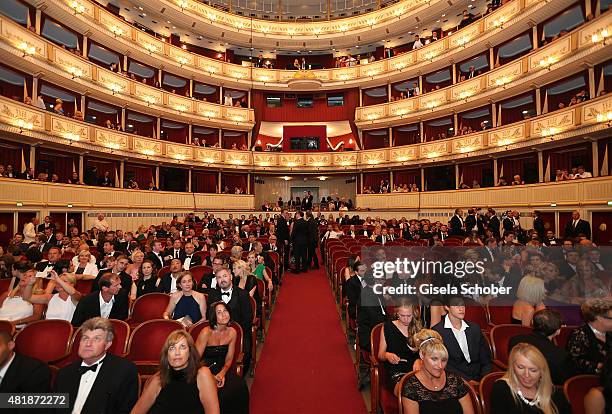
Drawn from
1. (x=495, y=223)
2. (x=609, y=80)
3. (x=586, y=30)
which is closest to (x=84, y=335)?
(x=495, y=223)

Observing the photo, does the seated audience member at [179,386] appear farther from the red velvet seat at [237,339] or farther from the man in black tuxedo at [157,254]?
the man in black tuxedo at [157,254]

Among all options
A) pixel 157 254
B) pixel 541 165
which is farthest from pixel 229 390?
pixel 541 165

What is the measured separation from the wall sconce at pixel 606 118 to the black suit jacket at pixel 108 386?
1217 cm

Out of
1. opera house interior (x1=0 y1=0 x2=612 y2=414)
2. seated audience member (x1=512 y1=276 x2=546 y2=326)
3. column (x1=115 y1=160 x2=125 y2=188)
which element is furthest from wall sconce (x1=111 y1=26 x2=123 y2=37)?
seated audience member (x1=512 y1=276 x2=546 y2=326)

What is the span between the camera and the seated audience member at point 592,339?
2506 mm

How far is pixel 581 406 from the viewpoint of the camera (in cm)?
228

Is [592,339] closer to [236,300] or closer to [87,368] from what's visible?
[236,300]

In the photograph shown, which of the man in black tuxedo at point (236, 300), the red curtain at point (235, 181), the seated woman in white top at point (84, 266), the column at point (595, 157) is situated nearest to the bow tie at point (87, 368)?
the man in black tuxedo at point (236, 300)

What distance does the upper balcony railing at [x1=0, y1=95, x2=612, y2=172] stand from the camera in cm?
1028

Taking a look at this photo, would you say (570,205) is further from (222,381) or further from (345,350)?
(222,381)

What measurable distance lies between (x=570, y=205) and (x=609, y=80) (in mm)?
4852

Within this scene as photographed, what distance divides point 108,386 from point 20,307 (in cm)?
232

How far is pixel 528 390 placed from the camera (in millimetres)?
2107

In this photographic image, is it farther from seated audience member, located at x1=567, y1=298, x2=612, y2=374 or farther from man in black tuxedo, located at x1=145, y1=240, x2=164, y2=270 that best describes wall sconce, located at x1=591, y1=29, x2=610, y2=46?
man in black tuxedo, located at x1=145, y1=240, x2=164, y2=270
